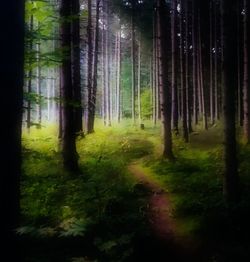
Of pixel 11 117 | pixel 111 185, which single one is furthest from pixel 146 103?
pixel 11 117

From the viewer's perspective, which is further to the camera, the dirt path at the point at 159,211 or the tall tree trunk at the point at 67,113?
the tall tree trunk at the point at 67,113

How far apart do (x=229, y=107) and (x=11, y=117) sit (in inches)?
304

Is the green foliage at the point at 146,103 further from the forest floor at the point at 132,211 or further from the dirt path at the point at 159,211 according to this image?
the dirt path at the point at 159,211

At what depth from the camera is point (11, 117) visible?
123 inches

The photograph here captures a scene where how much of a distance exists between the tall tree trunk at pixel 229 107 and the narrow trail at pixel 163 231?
184 centimetres

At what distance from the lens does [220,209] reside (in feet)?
32.6

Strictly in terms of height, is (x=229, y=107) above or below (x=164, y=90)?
below

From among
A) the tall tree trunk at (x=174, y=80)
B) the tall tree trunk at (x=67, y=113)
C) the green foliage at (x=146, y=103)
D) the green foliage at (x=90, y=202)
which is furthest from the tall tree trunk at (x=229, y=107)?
the green foliage at (x=146, y=103)

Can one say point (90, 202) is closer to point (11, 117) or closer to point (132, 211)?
point (132, 211)

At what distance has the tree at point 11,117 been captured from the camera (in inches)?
121

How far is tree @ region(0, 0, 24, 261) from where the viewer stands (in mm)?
3062

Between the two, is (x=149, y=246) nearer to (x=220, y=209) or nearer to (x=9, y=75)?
(x=220, y=209)

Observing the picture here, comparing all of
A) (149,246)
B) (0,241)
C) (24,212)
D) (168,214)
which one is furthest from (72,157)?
(0,241)

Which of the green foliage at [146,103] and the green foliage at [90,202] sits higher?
the green foliage at [146,103]
